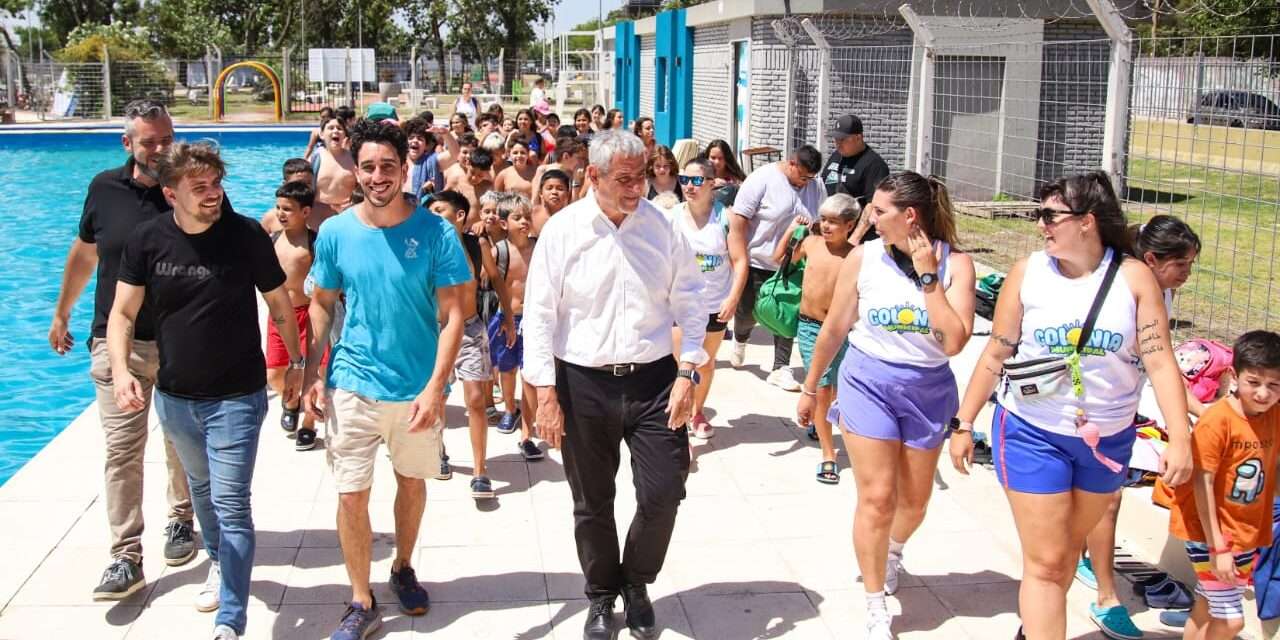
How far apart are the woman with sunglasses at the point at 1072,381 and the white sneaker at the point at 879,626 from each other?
58cm

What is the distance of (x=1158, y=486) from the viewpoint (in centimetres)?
490

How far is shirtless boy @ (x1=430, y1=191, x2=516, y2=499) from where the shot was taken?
6.09 metres

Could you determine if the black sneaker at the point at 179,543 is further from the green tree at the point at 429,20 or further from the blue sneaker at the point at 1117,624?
the green tree at the point at 429,20

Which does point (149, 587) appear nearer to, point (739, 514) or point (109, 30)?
→ point (739, 514)

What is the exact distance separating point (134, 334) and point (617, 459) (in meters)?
2.04

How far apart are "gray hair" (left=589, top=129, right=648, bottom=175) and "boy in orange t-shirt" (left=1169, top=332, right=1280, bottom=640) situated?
212cm

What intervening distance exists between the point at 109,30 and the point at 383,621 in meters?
49.8

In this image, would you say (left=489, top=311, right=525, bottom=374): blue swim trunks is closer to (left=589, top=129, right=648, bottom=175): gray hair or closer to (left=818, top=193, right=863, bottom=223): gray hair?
(left=818, top=193, right=863, bottom=223): gray hair

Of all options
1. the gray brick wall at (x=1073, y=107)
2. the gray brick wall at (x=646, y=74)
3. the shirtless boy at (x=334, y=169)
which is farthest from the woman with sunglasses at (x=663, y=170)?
the gray brick wall at (x=646, y=74)

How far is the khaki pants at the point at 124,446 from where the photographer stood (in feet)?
15.6

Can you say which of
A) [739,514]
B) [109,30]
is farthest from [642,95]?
[109,30]

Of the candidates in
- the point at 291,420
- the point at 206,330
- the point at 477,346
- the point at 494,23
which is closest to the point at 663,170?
the point at 477,346

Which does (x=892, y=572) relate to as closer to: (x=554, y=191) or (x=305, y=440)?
(x=554, y=191)

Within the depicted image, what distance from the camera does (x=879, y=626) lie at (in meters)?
4.37
